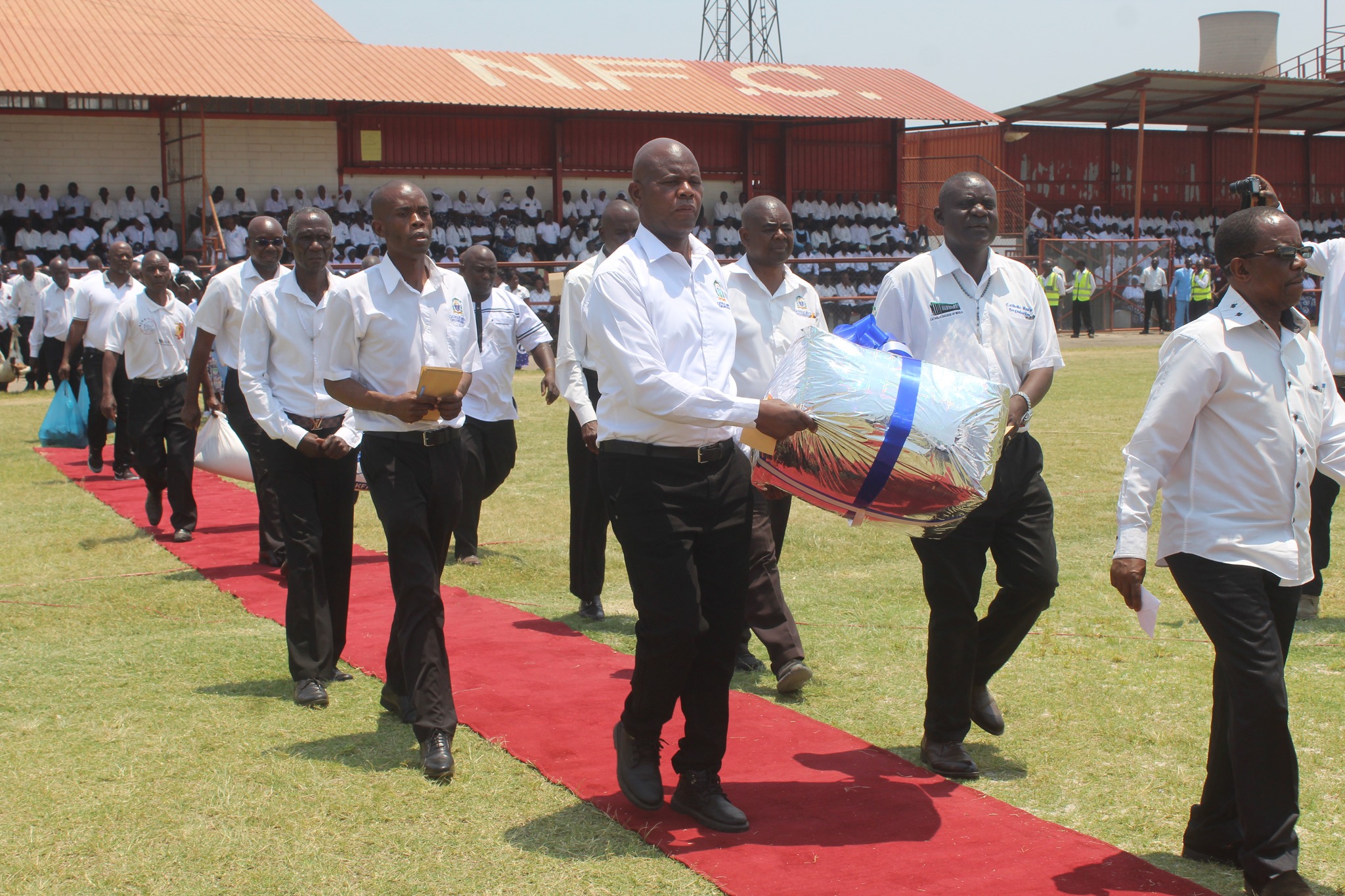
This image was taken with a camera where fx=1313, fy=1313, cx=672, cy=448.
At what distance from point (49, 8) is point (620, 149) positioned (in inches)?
558

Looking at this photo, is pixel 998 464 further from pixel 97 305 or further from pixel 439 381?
pixel 97 305

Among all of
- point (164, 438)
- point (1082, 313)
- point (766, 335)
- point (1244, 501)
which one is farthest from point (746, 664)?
point (1082, 313)

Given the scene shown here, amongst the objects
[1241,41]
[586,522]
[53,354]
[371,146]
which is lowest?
[586,522]

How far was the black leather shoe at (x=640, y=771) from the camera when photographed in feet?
13.8

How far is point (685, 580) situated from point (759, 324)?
1.96 meters

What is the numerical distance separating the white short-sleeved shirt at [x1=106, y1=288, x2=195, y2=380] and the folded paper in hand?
234 inches

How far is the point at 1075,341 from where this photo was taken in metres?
30.7

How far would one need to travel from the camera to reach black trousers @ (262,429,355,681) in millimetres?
5605

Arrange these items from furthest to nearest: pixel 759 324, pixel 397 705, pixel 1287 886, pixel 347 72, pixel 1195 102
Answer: pixel 1195 102
pixel 347 72
pixel 759 324
pixel 397 705
pixel 1287 886

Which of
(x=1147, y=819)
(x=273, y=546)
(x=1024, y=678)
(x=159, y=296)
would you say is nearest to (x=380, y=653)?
(x=273, y=546)

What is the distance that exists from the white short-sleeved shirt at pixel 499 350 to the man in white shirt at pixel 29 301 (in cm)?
1561

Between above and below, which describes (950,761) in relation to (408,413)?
below

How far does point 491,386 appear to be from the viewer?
8172 mm

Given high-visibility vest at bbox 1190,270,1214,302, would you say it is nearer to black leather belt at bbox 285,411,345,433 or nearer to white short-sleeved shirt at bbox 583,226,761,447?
black leather belt at bbox 285,411,345,433
